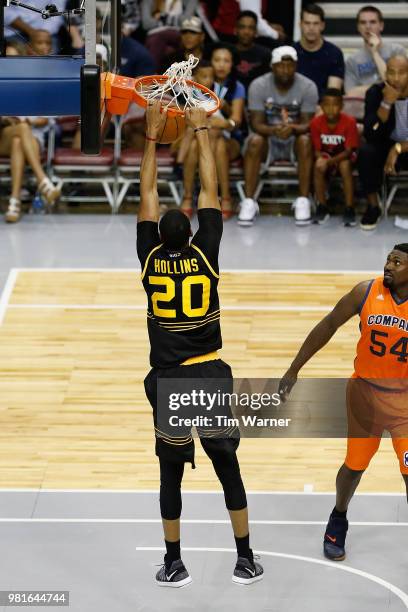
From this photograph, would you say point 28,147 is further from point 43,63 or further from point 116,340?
point 43,63

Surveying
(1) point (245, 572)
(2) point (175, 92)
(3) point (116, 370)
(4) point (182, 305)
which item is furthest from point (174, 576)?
(3) point (116, 370)

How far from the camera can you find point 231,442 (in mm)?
6668

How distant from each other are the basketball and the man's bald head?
625 cm

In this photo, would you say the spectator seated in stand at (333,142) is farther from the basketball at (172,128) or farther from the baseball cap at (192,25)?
the basketball at (172,128)

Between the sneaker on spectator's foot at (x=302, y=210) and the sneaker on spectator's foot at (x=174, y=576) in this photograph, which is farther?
the sneaker on spectator's foot at (x=302, y=210)

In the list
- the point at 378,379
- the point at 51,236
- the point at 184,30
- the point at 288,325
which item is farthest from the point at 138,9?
the point at 378,379

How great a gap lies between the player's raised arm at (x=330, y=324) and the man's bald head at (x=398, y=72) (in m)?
6.45

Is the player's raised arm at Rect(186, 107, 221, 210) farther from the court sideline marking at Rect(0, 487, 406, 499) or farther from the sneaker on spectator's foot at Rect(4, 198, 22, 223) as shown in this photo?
the sneaker on spectator's foot at Rect(4, 198, 22, 223)

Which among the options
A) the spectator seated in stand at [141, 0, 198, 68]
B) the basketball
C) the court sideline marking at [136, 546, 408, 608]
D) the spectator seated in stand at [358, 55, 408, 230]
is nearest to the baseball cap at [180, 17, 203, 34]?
the spectator seated in stand at [141, 0, 198, 68]

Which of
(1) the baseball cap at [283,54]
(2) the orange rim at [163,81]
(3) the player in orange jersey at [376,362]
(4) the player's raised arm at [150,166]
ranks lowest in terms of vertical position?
(3) the player in orange jersey at [376,362]

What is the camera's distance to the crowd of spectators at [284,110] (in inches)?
512

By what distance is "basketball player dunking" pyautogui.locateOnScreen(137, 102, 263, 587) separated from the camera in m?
6.59

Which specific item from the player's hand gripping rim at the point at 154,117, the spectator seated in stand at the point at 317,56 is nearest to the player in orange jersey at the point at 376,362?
the player's hand gripping rim at the point at 154,117

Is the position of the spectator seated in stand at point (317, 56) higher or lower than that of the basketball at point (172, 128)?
lower
